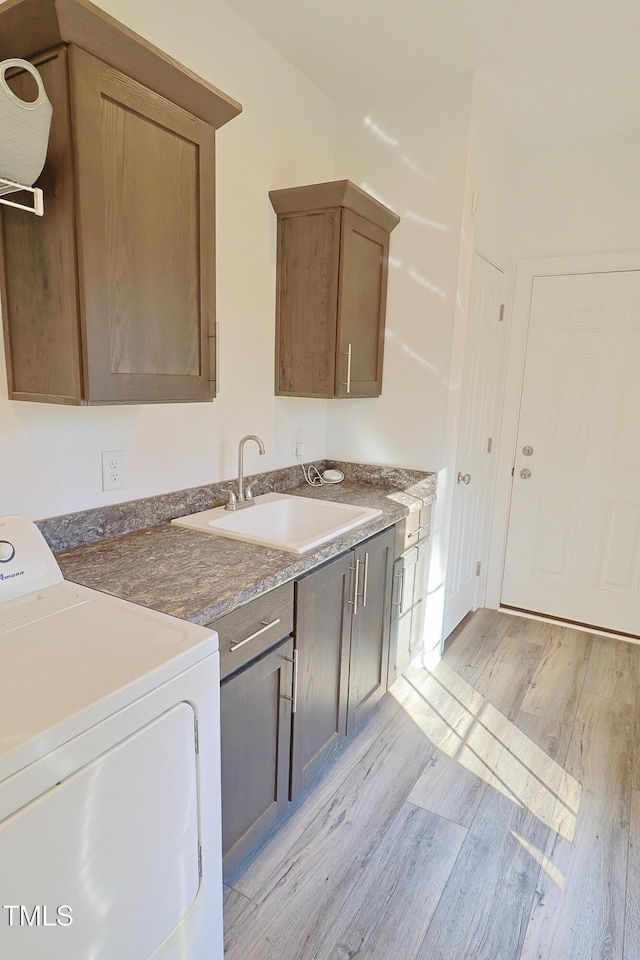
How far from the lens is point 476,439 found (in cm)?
306

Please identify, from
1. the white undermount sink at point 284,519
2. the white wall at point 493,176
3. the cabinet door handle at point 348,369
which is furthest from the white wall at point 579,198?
the white undermount sink at point 284,519

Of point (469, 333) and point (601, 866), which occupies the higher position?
point (469, 333)

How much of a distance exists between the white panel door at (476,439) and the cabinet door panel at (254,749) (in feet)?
5.00

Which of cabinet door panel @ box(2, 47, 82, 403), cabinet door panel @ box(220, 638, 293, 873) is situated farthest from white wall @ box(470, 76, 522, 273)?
cabinet door panel @ box(220, 638, 293, 873)

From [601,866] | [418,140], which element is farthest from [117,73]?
[601,866]

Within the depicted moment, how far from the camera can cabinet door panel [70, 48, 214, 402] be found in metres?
1.27

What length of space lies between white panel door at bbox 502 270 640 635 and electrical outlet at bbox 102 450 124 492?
243 cm

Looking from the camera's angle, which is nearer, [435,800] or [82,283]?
[82,283]

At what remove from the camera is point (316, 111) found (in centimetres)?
251

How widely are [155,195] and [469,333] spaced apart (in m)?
1.73

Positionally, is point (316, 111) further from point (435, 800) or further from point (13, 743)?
point (435, 800)

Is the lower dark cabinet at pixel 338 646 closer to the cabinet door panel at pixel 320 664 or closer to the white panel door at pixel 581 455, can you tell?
the cabinet door panel at pixel 320 664

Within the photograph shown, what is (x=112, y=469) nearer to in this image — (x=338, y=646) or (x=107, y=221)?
(x=107, y=221)

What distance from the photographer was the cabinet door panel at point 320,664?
169 centimetres
